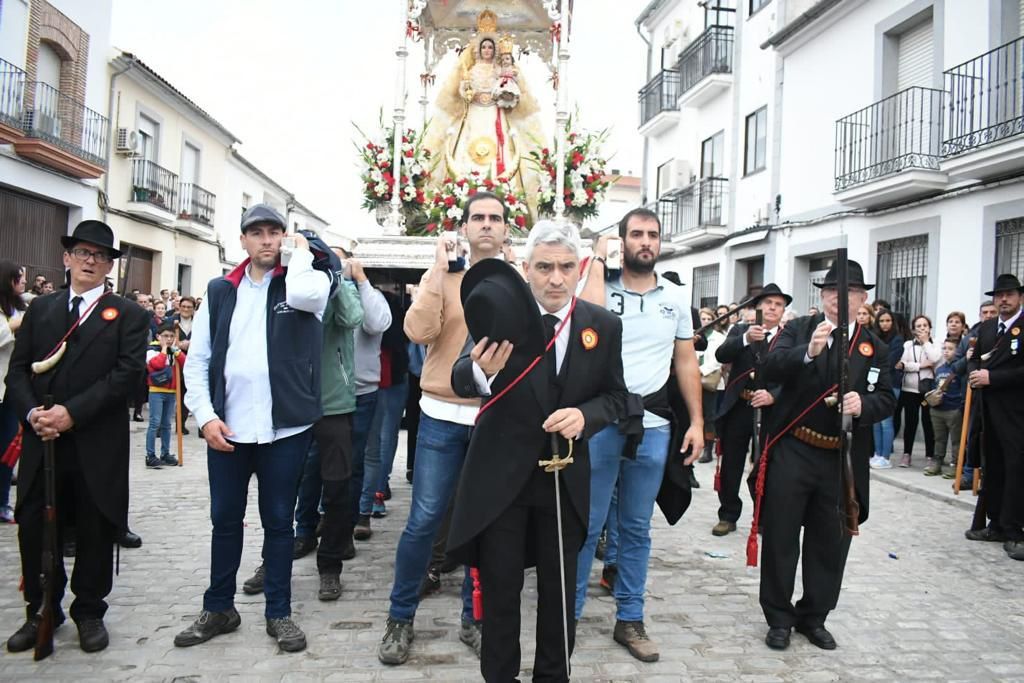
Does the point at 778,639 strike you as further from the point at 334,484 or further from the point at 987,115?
the point at 987,115

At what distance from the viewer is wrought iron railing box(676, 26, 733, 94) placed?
709 inches

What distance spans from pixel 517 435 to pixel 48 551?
2423 mm

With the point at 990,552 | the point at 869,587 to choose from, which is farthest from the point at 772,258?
the point at 869,587

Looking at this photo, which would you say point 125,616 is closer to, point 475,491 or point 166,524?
point 166,524

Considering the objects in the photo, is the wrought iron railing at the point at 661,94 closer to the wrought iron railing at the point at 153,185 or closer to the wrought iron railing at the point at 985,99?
the wrought iron railing at the point at 985,99

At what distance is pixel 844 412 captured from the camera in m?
3.80

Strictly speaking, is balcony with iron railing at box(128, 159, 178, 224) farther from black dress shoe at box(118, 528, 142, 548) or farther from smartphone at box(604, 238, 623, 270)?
smartphone at box(604, 238, 623, 270)

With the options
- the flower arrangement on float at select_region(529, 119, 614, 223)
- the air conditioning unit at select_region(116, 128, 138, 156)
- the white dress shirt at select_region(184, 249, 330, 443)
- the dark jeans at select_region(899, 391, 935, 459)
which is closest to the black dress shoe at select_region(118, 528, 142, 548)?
the white dress shirt at select_region(184, 249, 330, 443)

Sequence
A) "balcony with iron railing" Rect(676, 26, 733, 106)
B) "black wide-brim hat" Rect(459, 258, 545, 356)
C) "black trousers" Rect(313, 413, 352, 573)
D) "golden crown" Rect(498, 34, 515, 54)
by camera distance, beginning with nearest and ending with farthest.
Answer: "black wide-brim hat" Rect(459, 258, 545, 356)
"black trousers" Rect(313, 413, 352, 573)
"golden crown" Rect(498, 34, 515, 54)
"balcony with iron railing" Rect(676, 26, 733, 106)

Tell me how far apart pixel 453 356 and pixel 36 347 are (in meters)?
2.08

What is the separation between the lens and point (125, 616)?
407 centimetres

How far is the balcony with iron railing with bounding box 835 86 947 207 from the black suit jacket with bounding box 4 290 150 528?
1097 centimetres

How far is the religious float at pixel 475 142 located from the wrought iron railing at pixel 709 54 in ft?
35.3

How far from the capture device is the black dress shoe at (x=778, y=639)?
12.8 feet
